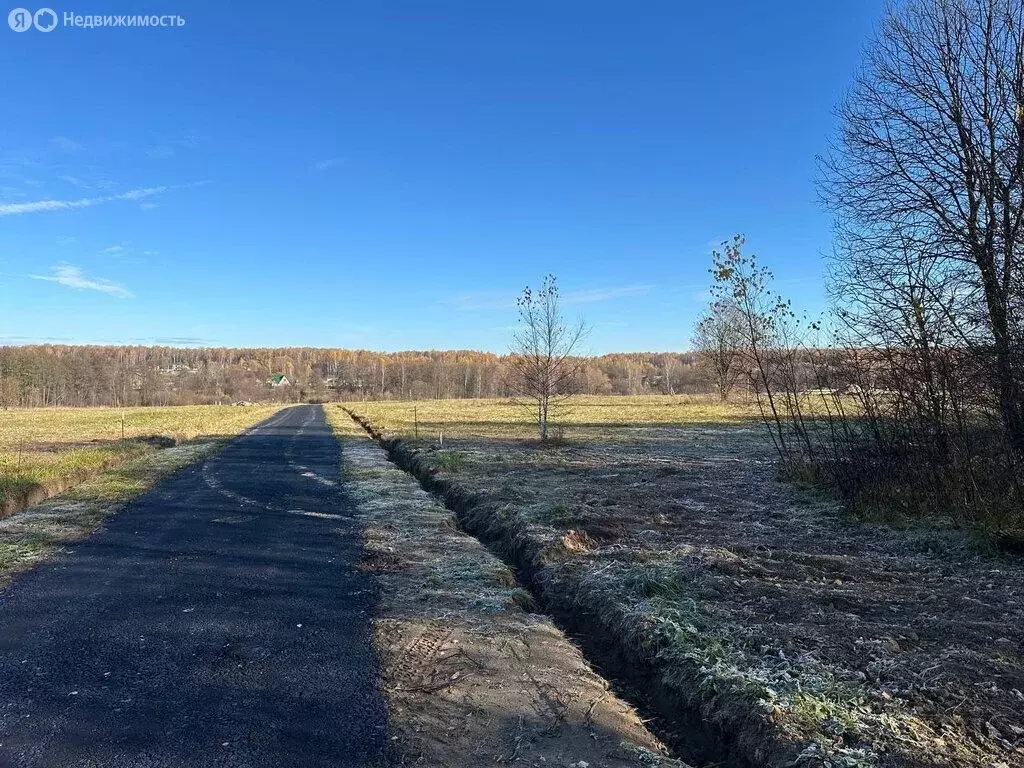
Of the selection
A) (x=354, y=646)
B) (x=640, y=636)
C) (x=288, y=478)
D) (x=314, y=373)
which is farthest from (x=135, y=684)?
(x=314, y=373)

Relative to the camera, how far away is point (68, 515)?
34.2 ft

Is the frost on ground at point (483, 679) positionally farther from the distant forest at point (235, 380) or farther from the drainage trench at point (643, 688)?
the distant forest at point (235, 380)

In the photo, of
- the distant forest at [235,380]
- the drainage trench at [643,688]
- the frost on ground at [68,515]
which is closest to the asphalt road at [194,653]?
the frost on ground at [68,515]

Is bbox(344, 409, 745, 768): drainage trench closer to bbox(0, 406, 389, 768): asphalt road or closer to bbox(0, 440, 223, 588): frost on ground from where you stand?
bbox(0, 406, 389, 768): asphalt road

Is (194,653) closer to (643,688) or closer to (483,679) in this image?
(483,679)

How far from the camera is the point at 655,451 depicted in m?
20.4

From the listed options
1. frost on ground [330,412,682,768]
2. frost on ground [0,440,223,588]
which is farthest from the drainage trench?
frost on ground [0,440,223,588]

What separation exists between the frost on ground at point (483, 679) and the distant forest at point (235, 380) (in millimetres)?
73154

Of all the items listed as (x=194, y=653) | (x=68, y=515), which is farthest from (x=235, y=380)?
(x=194, y=653)

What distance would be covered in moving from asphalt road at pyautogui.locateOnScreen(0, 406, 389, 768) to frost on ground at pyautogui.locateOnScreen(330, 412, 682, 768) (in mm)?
240

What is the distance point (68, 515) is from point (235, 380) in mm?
130781

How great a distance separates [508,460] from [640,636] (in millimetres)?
12890

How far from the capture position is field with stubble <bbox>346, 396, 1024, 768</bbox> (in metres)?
3.64

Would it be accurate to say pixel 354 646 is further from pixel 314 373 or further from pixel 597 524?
pixel 314 373
